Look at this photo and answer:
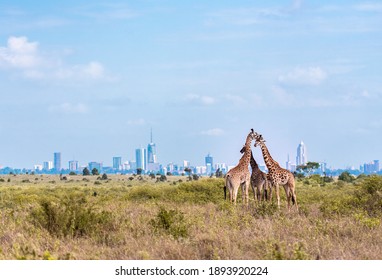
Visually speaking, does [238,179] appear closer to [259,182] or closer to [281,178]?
[259,182]

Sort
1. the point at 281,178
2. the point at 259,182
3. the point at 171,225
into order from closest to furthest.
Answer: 1. the point at 171,225
2. the point at 281,178
3. the point at 259,182

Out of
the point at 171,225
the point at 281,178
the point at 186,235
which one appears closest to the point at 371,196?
the point at 281,178

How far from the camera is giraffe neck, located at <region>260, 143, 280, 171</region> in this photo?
19.9 meters

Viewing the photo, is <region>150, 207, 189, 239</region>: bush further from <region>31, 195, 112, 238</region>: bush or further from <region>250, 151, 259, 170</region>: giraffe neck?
<region>250, 151, 259, 170</region>: giraffe neck

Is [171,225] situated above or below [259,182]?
below

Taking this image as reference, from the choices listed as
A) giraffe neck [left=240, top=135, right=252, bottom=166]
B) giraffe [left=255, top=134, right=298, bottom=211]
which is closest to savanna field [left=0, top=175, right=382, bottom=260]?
giraffe [left=255, top=134, right=298, bottom=211]

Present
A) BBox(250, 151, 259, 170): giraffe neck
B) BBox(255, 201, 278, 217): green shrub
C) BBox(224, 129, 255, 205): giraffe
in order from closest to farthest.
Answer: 1. BBox(255, 201, 278, 217): green shrub
2. BBox(224, 129, 255, 205): giraffe
3. BBox(250, 151, 259, 170): giraffe neck

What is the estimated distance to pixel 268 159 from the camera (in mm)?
20391

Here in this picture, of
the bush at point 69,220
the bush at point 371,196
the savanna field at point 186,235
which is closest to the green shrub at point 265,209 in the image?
the savanna field at point 186,235

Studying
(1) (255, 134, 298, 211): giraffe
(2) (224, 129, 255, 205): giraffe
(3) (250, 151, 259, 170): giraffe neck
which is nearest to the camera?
(1) (255, 134, 298, 211): giraffe
